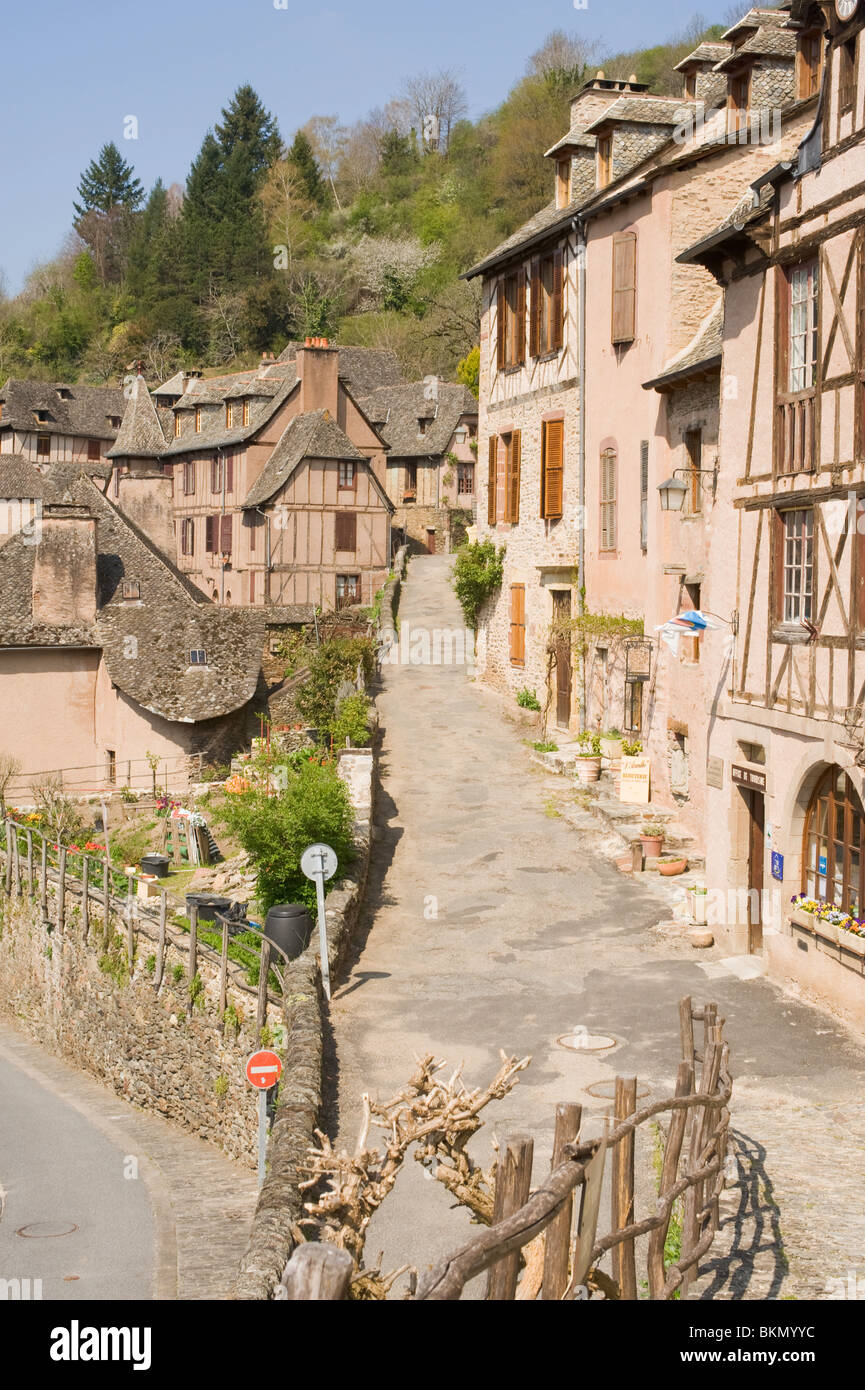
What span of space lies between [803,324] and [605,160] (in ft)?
39.3

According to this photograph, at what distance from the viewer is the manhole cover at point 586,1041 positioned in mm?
12594

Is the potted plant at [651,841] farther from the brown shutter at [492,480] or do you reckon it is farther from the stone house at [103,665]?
the stone house at [103,665]

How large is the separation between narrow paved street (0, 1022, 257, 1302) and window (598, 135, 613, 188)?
17.9m

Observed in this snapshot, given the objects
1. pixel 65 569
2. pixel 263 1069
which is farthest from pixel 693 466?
pixel 65 569

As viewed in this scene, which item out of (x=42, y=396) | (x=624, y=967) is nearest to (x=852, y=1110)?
(x=624, y=967)

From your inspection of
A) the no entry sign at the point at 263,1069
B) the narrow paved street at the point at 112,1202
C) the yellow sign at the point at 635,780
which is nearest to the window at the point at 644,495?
the yellow sign at the point at 635,780

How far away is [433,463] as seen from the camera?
5344 cm

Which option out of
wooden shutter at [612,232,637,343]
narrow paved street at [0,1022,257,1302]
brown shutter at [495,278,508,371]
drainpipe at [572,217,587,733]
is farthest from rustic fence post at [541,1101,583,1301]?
brown shutter at [495,278,508,371]

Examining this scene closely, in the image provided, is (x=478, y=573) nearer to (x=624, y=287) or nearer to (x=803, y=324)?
(x=624, y=287)

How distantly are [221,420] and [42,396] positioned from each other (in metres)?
23.2

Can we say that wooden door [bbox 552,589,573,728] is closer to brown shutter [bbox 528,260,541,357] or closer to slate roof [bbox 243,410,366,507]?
brown shutter [bbox 528,260,541,357]

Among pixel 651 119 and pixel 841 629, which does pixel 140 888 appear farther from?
pixel 651 119

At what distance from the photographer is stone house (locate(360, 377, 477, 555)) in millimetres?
52906

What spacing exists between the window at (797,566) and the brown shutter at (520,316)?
13.8m
